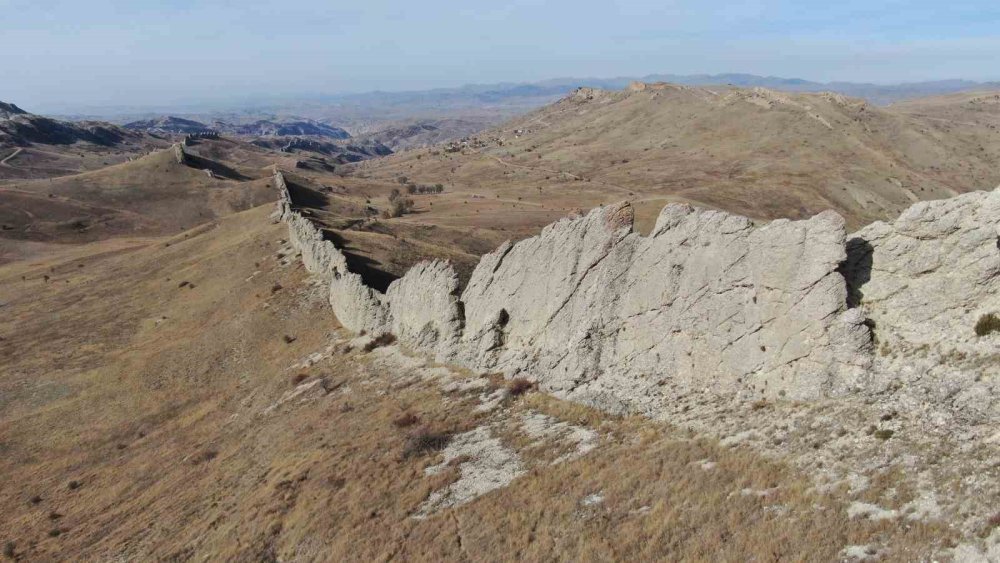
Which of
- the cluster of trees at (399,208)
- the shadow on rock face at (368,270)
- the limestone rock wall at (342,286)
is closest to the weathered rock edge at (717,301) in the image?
the limestone rock wall at (342,286)

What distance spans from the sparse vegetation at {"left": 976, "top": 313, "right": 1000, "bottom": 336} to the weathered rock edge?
0.28 metres

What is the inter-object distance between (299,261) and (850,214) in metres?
111

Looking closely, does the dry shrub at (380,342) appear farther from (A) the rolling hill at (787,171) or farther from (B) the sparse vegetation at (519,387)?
(A) the rolling hill at (787,171)

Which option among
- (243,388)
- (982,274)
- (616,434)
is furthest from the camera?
(243,388)

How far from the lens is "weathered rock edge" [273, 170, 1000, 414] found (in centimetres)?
1716

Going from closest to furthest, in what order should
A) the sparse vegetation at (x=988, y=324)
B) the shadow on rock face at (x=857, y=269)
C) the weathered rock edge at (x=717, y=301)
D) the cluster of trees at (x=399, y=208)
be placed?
the sparse vegetation at (x=988, y=324) → the weathered rock edge at (x=717, y=301) → the shadow on rock face at (x=857, y=269) → the cluster of trees at (x=399, y=208)

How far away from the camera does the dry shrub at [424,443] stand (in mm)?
24109

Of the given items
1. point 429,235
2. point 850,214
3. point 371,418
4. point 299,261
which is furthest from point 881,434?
point 850,214

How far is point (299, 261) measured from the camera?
58188mm

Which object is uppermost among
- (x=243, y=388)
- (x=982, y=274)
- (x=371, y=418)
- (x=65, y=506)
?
(x=982, y=274)

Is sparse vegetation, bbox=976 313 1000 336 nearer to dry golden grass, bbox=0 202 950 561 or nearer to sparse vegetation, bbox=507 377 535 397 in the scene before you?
dry golden grass, bbox=0 202 950 561

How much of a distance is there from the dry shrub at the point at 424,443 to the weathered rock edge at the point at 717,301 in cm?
536

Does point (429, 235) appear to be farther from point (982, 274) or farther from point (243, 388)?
point (982, 274)

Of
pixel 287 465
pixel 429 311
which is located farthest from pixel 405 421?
pixel 429 311
